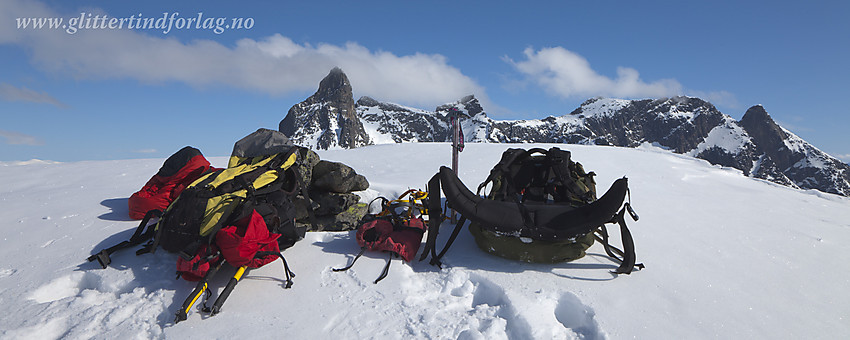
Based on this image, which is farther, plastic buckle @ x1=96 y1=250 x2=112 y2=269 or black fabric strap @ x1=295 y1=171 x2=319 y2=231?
black fabric strap @ x1=295 y1=171 x2=319 y2=231

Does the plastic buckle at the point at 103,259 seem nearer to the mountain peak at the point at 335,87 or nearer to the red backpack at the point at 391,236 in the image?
the red backpack at the point at 391,236

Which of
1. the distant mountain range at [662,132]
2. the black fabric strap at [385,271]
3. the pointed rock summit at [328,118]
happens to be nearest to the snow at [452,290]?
the black fabric strap at [385,271]

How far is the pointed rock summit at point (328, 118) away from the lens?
579 ft

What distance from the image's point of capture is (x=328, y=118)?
7052 inches

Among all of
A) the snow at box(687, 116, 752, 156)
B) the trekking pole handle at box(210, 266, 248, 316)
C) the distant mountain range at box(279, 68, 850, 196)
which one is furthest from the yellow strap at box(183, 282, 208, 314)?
the snow at box(687, 116, 752, 156)

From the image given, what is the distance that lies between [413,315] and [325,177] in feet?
8.68

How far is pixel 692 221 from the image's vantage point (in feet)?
16.6

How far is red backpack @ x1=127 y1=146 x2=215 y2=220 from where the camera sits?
4.53m

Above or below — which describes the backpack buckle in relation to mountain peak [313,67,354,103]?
below

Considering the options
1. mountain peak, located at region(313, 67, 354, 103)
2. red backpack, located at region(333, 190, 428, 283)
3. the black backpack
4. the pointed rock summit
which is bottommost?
red backpack, located at region(333, 190, 428, 283)

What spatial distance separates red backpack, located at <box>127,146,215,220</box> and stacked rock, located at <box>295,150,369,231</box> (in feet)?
4.70

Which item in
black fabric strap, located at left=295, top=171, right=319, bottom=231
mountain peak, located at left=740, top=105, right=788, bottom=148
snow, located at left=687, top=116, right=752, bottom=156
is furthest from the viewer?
mountain peak, located at left=740, top=105, right=788, bottom=148

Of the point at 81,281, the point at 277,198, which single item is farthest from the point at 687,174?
the point at 81,281

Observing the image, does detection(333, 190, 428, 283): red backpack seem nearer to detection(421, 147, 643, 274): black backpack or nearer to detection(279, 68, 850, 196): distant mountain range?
detection(421, 147, 643, 274): black backpack
